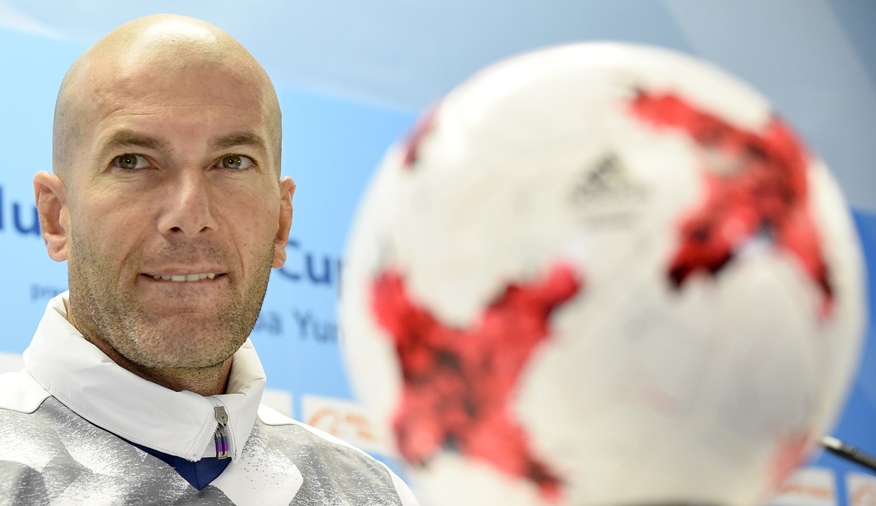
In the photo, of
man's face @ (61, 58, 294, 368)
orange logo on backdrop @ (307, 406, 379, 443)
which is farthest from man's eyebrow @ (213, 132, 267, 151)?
orange logo on backdrop @ (307, 406, 379, 443)

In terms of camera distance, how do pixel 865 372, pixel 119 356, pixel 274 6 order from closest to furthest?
pixel 119 356
pixel 274 6
pixel 865 372

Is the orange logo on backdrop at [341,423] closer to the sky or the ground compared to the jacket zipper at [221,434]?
closer to the ground

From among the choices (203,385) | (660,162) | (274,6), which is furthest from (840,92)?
(660,162)

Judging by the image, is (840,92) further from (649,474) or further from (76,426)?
(649,474)

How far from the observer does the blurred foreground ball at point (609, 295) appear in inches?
17.3

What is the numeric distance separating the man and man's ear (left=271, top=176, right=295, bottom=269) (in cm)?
7

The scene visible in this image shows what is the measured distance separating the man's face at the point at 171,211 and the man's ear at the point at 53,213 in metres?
0.03

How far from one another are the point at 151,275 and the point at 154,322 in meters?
0.05

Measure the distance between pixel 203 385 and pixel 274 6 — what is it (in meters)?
0.96

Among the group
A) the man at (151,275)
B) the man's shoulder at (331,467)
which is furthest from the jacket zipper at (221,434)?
the man's shoulder at (331,467)

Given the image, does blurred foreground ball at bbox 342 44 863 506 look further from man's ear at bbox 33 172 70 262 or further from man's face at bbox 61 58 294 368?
man's ear at bbox 33 172 70 262

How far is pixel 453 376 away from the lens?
0.47 meters

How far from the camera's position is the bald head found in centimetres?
108

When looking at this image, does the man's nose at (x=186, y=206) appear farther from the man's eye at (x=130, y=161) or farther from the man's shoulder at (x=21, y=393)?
the man's shoulder at (x=21, y=393)
